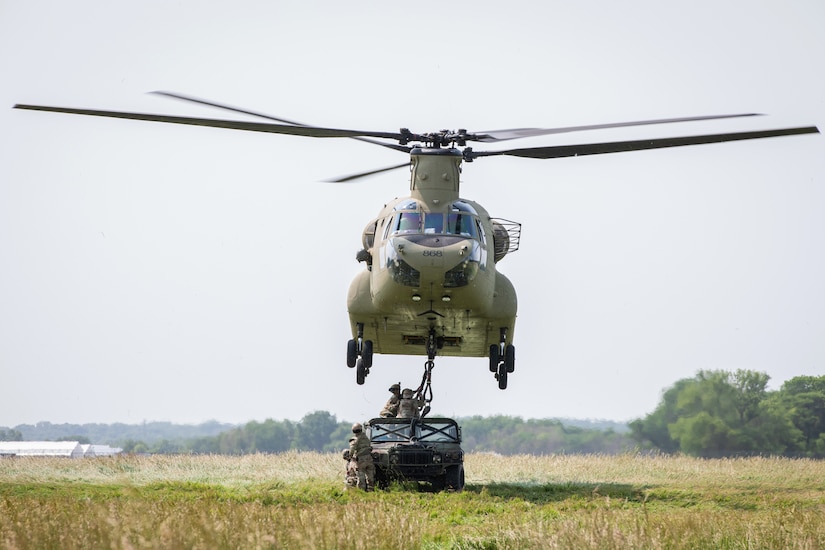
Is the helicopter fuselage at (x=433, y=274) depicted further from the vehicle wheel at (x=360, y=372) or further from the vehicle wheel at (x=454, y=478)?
the vehicle wheel at (x=454, y=478)

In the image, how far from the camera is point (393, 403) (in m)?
19.8

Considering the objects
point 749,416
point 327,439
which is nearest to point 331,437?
point 327,439

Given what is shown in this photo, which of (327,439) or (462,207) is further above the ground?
(462,207)

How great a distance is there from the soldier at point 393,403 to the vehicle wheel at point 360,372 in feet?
3.92

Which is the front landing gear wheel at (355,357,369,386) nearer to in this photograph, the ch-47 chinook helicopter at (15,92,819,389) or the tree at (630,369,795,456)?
the ch-47 chinook helicopter at (15,92,819,389)

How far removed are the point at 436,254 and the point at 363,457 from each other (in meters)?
3.72

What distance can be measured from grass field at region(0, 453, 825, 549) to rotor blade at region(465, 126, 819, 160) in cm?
568

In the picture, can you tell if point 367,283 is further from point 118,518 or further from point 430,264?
point 118,518

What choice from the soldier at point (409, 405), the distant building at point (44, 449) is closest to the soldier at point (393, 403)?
the soldier at point (409, 405)

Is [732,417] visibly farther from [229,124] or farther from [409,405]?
[229,124]

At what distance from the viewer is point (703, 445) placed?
116 feet

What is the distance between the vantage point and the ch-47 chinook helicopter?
17.5 metres

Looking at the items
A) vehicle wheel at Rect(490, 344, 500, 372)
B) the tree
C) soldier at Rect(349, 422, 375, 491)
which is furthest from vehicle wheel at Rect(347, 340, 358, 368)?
the tree

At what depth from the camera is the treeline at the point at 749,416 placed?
34500 millimetres
